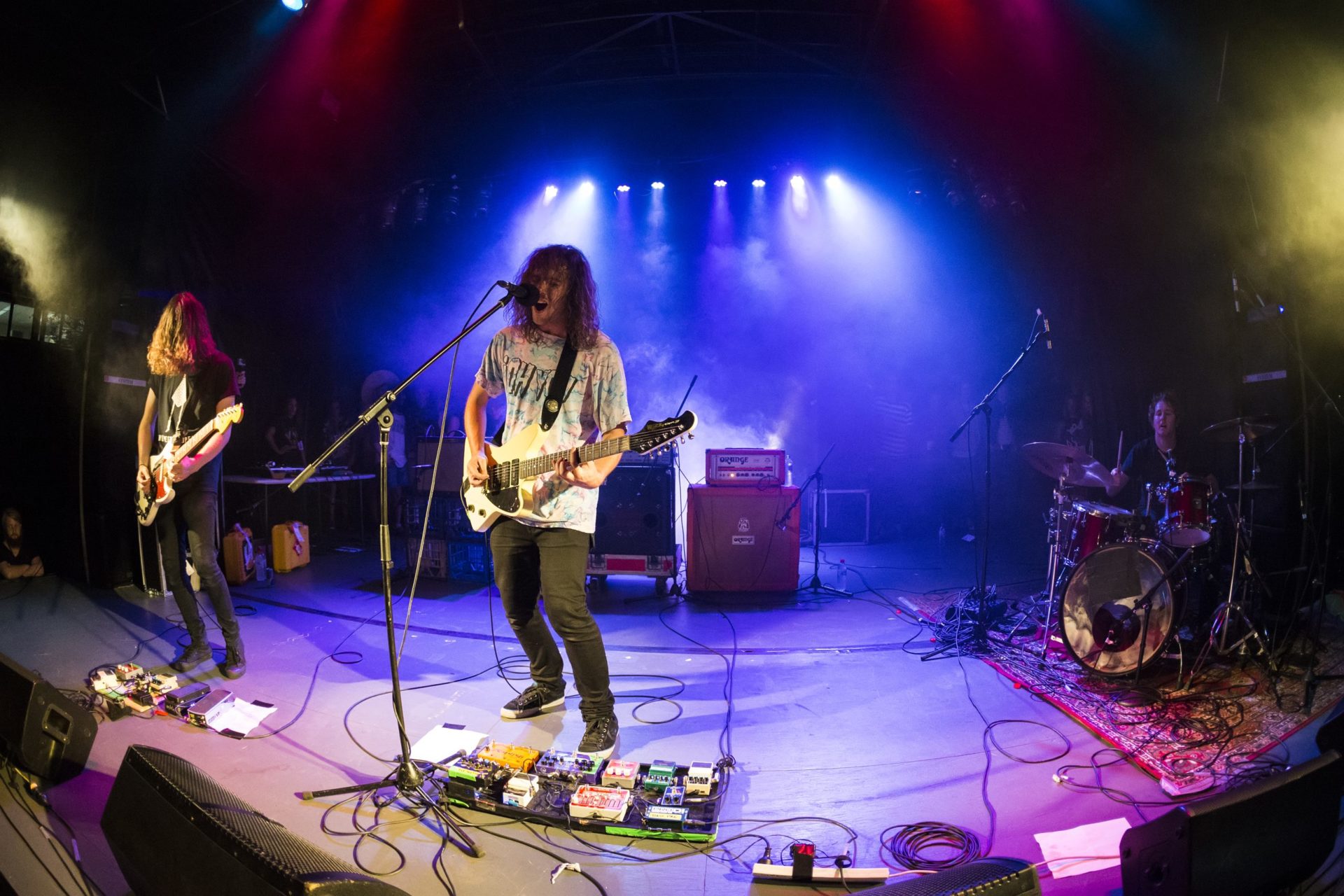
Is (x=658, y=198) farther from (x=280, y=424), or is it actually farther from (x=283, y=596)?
(x=283, y=596)

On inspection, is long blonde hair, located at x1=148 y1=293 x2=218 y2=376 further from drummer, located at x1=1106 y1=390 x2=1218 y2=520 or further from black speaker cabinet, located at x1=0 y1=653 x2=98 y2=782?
drummer, located at x1=1106 y1=390 x2=1218 y2=520

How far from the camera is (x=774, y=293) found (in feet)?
34.3

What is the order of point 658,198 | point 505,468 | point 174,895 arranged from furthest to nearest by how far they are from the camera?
A: point 658,198 < point 505,468 < point 174,895

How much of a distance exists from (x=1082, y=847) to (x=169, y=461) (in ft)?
15.3

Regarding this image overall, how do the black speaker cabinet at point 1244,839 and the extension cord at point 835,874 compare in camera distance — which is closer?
the black speaker cabinet at point 1244,839

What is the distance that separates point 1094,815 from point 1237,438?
2736 mm

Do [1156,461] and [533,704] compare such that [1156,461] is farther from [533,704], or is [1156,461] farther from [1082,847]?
[533,704]

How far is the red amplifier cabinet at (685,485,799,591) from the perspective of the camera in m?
6.14

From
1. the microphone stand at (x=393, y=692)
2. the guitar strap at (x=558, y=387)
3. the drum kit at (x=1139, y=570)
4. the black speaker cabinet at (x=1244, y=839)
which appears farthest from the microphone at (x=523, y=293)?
the drum kit at (x=1139, y=570)

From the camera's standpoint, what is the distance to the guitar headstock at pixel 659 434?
2.82 meters

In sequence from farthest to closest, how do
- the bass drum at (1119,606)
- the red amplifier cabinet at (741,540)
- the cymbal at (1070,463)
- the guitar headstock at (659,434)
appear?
the red amplifier cabinet at (741,540), the cymbal at (1070,463), the bass drum at (1119,606), the guitar headstock at (659,434)

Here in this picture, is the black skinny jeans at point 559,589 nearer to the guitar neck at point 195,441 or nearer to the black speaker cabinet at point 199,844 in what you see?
the black speaker cabinet at point 199,844

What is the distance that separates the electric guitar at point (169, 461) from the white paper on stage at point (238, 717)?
1.22 metres

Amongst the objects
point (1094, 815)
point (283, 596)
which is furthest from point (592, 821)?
point (283, 596)
